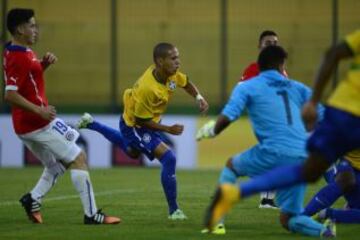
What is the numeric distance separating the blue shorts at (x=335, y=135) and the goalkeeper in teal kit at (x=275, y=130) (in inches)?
44.6

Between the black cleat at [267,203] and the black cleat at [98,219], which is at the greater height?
the black cleat at [98,219]

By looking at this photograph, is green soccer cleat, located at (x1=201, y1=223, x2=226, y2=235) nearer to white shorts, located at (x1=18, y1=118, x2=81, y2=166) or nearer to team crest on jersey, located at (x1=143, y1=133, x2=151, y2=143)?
white shorts, located at (x1=18, y1=118, x2=81, y2=166)

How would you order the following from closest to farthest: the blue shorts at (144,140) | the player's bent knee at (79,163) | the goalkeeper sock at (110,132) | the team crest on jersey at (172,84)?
1. the player's bent knee at (79,163)
2. the blue shorts at (144,140)
3. the team crest on jersey at (172,84)
4. the goalkeeper sock at (110,132)

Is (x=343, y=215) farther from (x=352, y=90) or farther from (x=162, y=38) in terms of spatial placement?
(x=162, y=38)

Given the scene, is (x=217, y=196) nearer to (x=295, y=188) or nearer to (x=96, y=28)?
(x=295, y=188)

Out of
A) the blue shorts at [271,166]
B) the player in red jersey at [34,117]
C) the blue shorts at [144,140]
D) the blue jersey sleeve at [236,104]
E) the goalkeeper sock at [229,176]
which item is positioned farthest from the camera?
the blue shorts at [144,140]

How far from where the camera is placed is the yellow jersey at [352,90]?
811cm

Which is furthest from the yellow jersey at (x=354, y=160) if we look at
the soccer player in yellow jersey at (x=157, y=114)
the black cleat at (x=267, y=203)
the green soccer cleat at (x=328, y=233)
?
the black cleat at (x=267, y=203)

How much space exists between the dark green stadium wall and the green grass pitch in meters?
6.01

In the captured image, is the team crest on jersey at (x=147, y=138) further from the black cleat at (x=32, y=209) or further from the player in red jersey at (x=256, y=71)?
the player in red jersey at (x=256, y=71)

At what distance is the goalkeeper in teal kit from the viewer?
9.35 m

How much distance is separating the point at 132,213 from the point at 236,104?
132 inches

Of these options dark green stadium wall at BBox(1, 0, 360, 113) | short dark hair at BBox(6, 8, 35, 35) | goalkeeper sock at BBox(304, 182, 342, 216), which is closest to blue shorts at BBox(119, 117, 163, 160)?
short dark hair at BBox(6, 8, 35, 35)

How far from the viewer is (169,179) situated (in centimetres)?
1141
